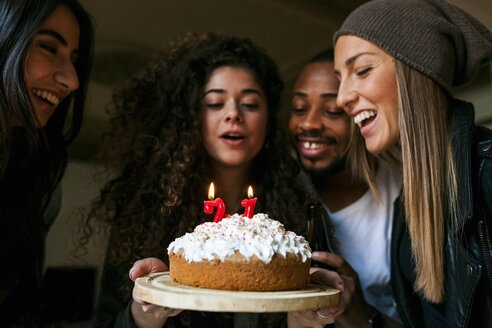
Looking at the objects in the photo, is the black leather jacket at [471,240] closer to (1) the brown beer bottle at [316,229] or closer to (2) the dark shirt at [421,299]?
(2) the dark shirt at [421,299]

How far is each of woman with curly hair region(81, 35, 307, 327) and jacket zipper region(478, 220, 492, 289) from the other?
0.85 m

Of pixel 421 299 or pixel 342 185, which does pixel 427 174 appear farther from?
pixel 342 185

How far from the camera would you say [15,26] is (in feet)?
5.47

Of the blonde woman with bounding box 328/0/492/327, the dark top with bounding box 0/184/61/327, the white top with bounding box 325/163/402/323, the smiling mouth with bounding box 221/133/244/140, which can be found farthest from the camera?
the white top with bounding box 325/163/402/323

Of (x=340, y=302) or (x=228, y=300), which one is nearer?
(x=228, y=300)

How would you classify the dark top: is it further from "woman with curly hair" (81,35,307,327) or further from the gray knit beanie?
the gray knit beanie

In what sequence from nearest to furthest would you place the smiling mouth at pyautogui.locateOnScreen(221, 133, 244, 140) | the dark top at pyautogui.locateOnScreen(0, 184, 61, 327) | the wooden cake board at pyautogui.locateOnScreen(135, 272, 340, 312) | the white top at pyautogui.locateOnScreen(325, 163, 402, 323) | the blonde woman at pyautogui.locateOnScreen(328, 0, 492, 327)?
the wooden cake board at pyautogui.locateOnScreen(135, 272, 340, 312) → the blonde woman at pyautogui.locateOnScreen(328, 0, 492, 327) → the dark top at pyautogui.locateOnScreen(0, 184, 61, 327) → the smiling mouth at pyautogui.locateOnScreen(221, 133, 244, 140) → the white top at pyautogui.locateOnScreen(325, 163, 402, 323)

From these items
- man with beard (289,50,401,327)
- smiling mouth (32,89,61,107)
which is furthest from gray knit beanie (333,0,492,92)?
smiling mouth (32,89,61,107)

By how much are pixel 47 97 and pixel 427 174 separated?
5.78ft

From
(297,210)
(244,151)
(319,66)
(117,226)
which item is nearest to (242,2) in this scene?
(319,66)

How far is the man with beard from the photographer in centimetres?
223

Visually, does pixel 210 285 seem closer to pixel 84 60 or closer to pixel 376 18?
pixel 376 18

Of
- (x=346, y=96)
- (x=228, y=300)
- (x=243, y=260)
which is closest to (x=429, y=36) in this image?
(x=346, y=96)

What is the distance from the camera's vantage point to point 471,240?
159 cm
